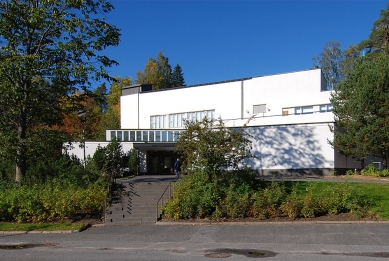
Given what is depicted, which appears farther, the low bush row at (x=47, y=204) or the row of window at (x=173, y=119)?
the row of window at (x=173, y=119)

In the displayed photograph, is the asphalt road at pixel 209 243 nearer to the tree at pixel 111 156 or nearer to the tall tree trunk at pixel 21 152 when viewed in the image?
the tall tree trunk at pixel 21 152

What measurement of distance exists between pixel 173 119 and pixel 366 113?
2389cm

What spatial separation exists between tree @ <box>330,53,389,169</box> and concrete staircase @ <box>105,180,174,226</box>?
13.0 m

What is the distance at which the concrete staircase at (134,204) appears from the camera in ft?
60.6

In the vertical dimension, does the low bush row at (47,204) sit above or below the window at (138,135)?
below

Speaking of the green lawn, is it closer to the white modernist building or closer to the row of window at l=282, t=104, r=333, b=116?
the white modernist building

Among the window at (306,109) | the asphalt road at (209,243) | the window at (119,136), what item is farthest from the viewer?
the window at (119,136)

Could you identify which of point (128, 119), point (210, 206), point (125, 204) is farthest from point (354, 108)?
point (128, 119)

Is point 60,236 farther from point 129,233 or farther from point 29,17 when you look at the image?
point 29,17

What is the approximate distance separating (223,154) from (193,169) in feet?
5.36

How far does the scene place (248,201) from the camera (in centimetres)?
1769

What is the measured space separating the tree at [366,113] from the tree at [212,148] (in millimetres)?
10583

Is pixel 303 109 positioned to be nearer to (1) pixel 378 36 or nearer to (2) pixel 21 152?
(1) pixel 378 36

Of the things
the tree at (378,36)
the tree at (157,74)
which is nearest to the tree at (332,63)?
the tree at (378,36)
